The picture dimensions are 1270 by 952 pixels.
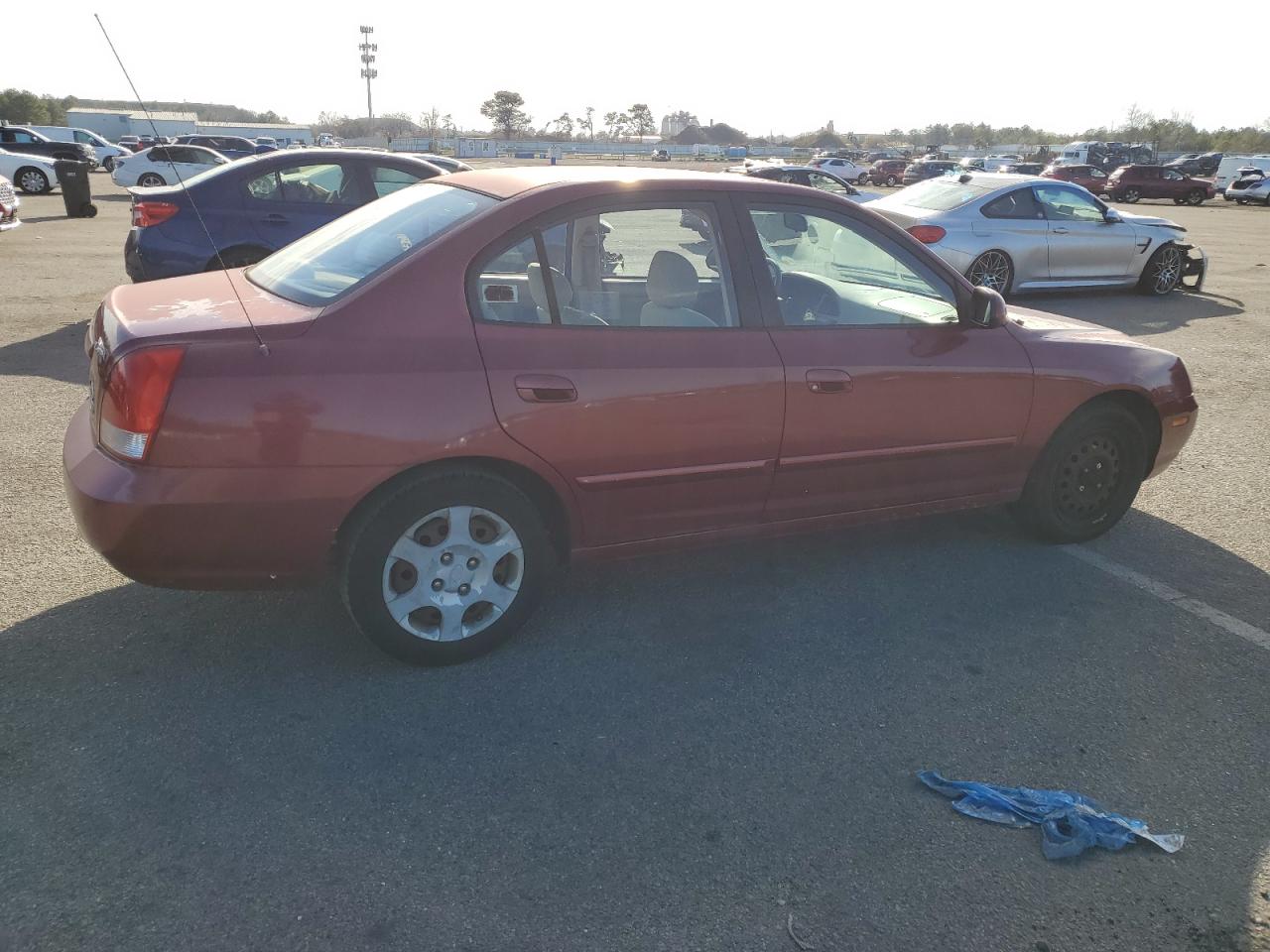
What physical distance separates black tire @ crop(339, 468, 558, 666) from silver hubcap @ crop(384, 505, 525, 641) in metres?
0.01

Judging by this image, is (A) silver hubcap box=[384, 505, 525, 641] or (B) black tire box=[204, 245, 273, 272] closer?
(A) silver hubcap box=[384, 505, 525, 641]

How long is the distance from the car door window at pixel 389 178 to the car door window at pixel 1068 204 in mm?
7465

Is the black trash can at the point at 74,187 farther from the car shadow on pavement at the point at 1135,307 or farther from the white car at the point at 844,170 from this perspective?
the white car at the point at 844,170

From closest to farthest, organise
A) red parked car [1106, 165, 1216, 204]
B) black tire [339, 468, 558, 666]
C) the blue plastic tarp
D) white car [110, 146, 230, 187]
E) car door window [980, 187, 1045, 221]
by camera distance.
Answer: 1. the blue plastic tarp
2. black tire [339, 468, 558, 666]
3. car door window [980, 187, 1045, 221]
4. white car [110, 146, 230, 187]
5. red parked car [1106, 165, 1216, 204]

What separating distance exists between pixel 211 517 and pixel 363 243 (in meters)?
1.27

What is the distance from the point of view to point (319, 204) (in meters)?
8.40

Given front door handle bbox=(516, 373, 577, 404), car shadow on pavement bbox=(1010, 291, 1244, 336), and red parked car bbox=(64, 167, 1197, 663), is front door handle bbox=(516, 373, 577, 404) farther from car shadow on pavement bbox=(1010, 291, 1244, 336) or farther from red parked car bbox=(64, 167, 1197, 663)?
car shadow on pavement bbox=(1010, 291, 1244, 336)

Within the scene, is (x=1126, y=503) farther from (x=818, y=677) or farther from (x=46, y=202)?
(x=46, y=202)

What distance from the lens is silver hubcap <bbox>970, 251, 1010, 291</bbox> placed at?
1127cm

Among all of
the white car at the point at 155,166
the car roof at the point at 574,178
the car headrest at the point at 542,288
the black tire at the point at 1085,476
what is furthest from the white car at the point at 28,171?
the black tire at the point at 1085,476

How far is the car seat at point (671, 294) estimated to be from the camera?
3.67 m

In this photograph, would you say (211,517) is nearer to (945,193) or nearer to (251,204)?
(251,204)

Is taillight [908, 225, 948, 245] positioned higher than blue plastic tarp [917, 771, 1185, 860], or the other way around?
taillight [908, 225, 948, 245]

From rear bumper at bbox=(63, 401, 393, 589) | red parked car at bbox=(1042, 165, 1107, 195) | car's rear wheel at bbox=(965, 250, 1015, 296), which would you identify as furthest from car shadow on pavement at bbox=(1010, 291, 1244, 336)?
red parked car at bbox=(1042, 165, 1107, 195)
